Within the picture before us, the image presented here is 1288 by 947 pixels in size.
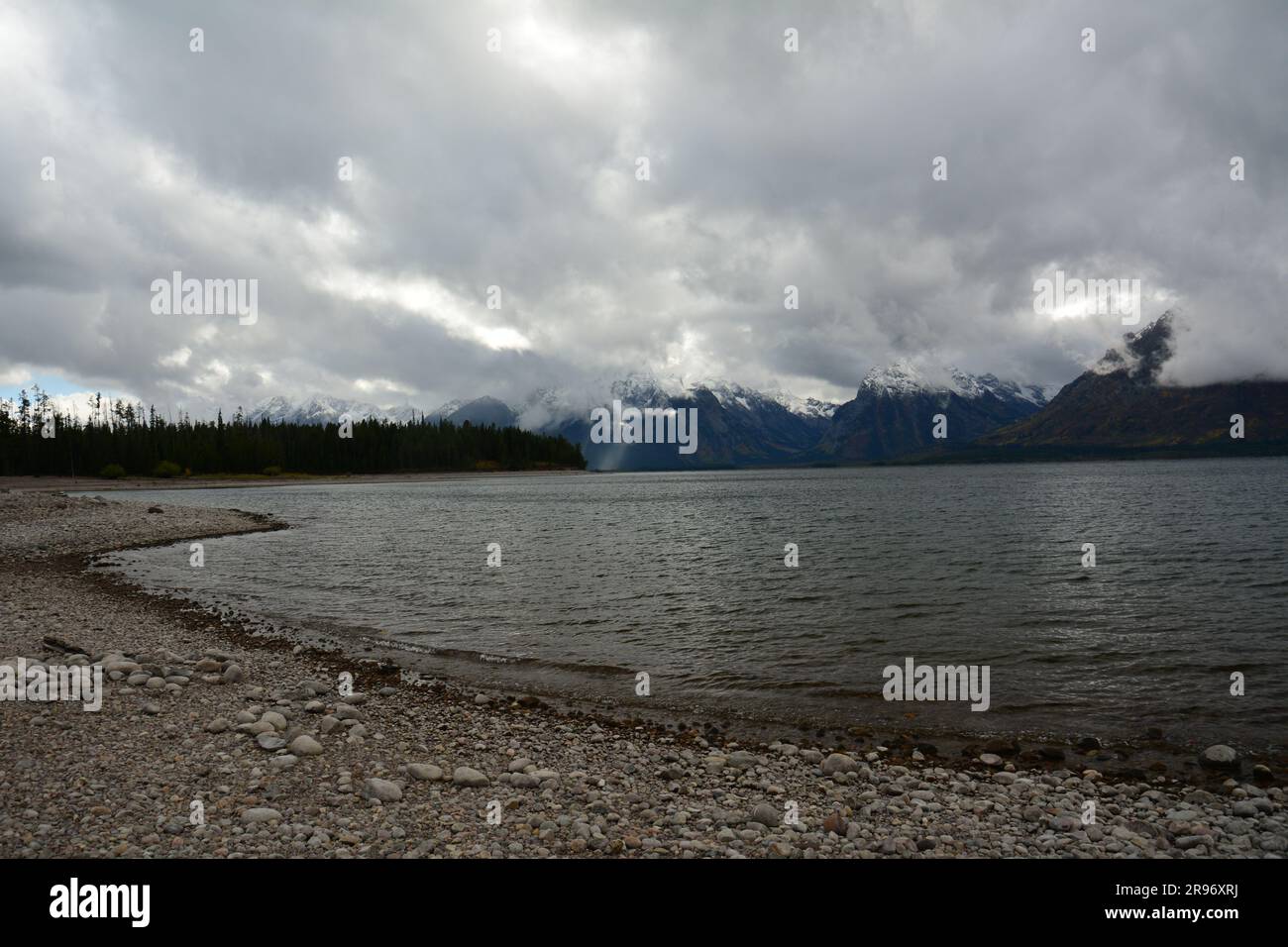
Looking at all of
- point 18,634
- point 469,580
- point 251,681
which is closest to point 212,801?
point 251,681

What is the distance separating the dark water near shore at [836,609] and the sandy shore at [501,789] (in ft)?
10.3

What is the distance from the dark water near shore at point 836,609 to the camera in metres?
16.5

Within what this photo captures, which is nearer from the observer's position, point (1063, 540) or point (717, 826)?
point (717, 826)

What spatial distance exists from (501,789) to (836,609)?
19009 millimetres

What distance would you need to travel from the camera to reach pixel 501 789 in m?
10.6

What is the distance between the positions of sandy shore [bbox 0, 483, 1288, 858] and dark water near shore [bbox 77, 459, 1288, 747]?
10.3 feet

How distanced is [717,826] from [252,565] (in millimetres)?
38383

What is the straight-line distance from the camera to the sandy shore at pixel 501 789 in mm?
8680

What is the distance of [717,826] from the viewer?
942 cm

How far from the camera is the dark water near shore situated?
54.1 feet

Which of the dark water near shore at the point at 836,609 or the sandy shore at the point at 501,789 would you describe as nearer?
the sandy shore at the point at 501,789

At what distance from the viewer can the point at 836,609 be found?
26.9 meters

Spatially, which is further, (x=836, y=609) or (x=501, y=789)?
(x=836, y=609)
